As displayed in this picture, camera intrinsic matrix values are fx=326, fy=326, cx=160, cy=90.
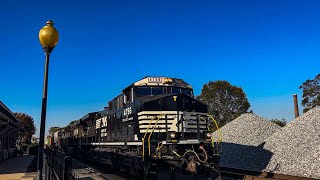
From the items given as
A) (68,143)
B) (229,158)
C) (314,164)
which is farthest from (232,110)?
(314,164)

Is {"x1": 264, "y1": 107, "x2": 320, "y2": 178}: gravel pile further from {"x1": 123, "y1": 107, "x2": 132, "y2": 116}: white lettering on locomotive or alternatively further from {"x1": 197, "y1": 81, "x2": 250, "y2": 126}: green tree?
{"x1": 197, "y1": 81, "x2": 250, "y2": 126}: green tree

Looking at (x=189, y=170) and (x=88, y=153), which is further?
(x=88, y=153)

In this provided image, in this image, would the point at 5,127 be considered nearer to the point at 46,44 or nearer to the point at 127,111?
the point at 127,111

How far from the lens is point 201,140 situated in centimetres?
1135

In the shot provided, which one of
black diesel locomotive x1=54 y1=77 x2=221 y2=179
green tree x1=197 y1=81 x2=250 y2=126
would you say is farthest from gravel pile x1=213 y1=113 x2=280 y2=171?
green tree x1=197 y1=81 x2=250 y2=126

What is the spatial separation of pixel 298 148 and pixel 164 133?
10.4m

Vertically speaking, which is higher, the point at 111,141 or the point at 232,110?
the point at 232,110

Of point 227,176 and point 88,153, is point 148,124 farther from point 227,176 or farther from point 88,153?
point 88,153

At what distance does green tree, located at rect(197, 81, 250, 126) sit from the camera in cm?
5688

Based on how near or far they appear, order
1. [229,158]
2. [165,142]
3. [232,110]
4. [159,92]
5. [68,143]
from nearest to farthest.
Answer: [165,142] < [159,92] < [229,158] < [68,143] < [232,110]

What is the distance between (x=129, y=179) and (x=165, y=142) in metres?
4.11

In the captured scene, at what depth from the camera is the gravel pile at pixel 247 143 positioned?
66.4 ft

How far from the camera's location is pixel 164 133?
11.9 m

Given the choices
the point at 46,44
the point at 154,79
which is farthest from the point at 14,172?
the point at 46,44
